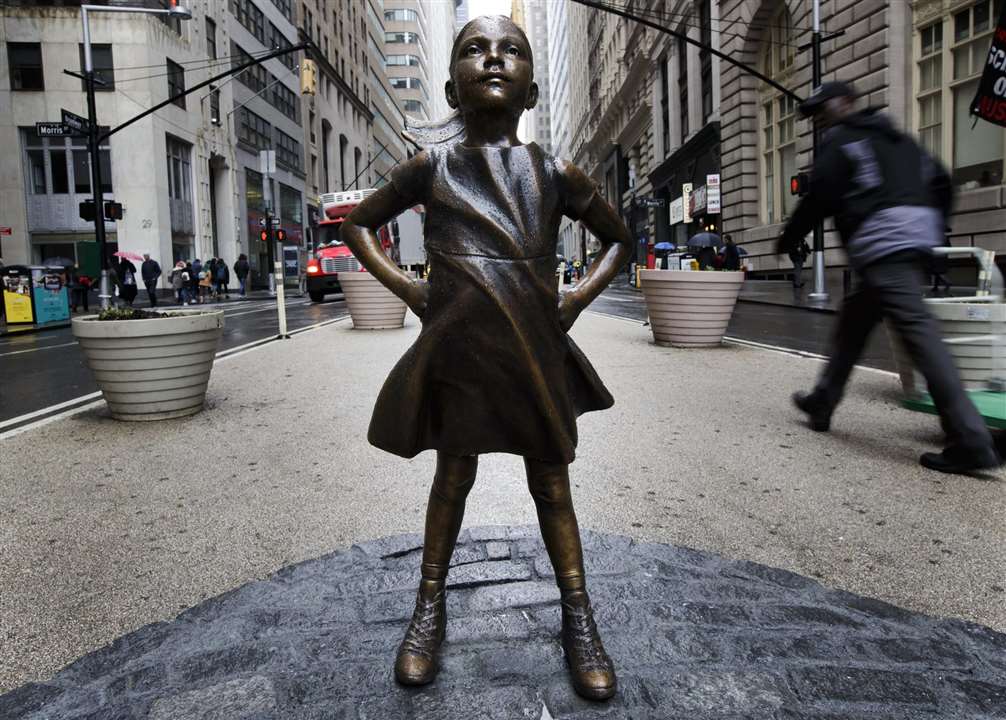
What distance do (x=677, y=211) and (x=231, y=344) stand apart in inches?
1006

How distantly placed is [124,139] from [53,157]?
3.41 m

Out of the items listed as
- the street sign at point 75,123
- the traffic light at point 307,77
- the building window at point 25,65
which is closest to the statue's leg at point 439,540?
the traffic light at point 307,77

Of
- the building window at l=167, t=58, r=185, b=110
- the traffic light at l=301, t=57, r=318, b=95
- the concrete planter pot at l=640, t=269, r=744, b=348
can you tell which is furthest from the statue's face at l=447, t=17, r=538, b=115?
the building window at l=167, t=58, r=185, b=110

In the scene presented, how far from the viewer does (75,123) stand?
65.5ft

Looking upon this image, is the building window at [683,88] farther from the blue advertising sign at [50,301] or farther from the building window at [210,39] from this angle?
the blue advertising sign at [50,301]

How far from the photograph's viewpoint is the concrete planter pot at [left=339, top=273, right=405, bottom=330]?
12812 mm

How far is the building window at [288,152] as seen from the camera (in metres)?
46.0

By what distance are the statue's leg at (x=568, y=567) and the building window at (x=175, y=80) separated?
3549cm

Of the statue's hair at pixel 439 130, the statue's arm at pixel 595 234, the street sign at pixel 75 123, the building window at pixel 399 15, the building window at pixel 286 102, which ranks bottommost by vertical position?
the statue's arm at pixel 595 234

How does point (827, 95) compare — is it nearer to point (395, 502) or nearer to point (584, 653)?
point (395, 502)

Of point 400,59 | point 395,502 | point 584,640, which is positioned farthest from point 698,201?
point 400,59

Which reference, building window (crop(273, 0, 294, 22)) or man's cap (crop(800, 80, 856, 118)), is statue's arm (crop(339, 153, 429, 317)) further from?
building window (crop(273, 0, 294, 22))

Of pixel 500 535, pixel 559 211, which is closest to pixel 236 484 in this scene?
pixel 500 535

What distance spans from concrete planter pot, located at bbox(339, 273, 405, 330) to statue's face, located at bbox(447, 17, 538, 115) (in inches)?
423
